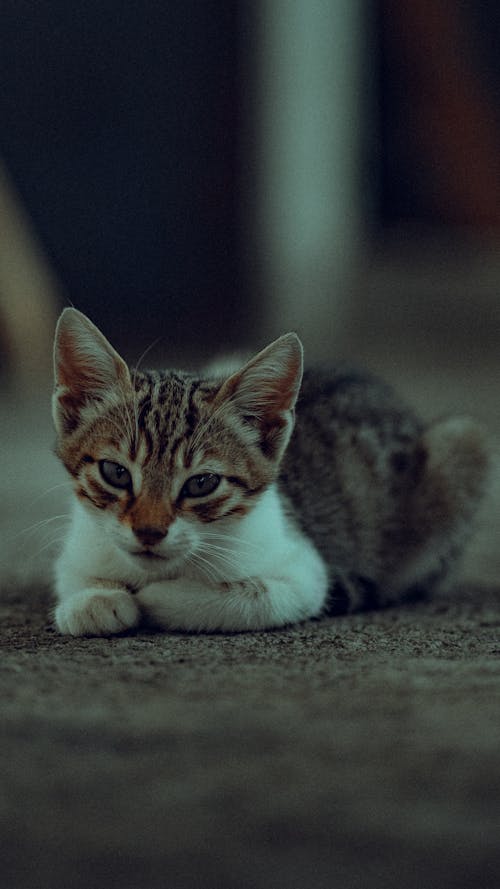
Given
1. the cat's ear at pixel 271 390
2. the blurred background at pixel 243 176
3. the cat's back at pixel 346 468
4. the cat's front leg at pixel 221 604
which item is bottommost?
the blurred background at pixel 243 176

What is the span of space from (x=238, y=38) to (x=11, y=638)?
4980mm

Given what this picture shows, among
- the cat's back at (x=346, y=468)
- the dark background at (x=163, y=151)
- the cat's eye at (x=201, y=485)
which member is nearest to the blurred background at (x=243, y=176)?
the dark background at (x=163, y=151)

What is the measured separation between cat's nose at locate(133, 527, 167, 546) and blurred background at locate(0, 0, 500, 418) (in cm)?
420

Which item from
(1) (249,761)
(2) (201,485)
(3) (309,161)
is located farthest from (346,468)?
(3) (309,161)

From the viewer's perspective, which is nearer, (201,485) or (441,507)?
(201,485)

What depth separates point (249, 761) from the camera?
3.16 ft

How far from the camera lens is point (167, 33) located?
599cm

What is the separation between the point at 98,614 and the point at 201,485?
22 cm

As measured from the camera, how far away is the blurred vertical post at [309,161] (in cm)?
578

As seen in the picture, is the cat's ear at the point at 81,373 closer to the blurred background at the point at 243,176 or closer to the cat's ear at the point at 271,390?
the cat's ear at the point at 271,390

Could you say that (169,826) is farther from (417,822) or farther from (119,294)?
(119,294)

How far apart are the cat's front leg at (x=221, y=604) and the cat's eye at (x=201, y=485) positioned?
0.42 ft

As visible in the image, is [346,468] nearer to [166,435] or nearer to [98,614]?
[166,435]

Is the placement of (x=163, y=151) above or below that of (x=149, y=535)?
below
